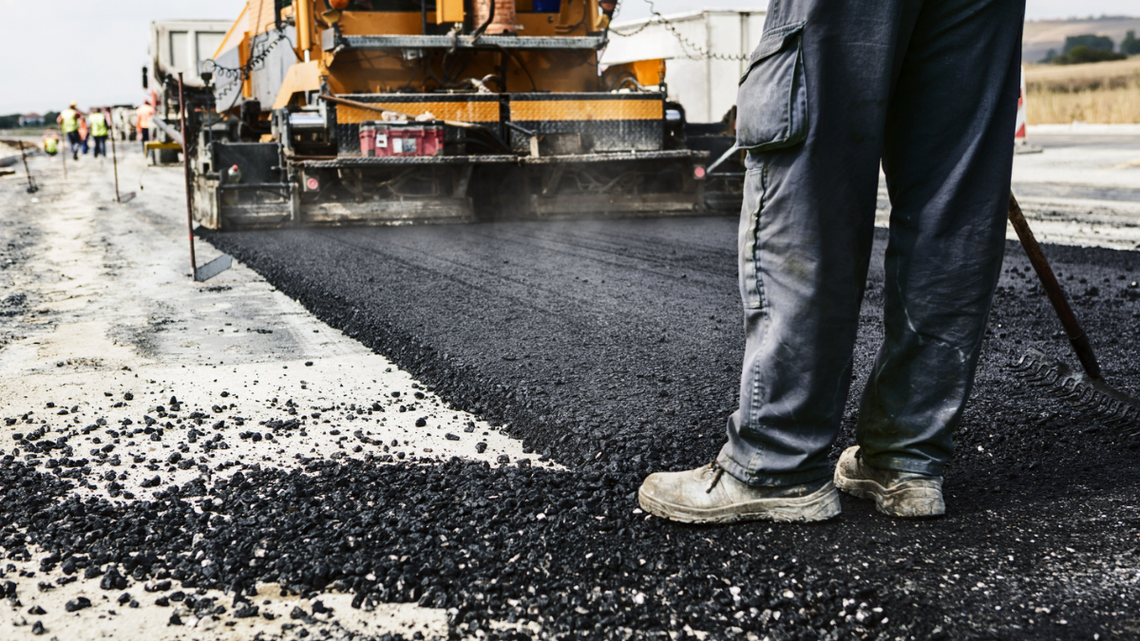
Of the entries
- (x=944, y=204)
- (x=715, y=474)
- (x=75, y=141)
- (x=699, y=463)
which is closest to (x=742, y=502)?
(x=715, y=474)

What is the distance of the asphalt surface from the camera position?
6.14ft

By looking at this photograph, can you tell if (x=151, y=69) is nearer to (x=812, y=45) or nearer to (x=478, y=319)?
(x=478, y=319)

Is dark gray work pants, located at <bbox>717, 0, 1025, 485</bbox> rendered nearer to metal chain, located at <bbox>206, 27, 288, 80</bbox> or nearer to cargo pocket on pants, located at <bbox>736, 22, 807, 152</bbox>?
cargo pocket on pants, located at <bbox>736, 22, 807, 152</bbox>

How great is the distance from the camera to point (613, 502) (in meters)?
2.38

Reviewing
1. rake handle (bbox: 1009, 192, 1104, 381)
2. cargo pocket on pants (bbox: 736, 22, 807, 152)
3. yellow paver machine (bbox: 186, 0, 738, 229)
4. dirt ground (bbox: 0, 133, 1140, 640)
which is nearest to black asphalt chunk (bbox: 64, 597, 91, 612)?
dirt ground (bbox: 0, 133, 1140, 640)

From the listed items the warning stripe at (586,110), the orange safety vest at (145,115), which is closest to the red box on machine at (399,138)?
the warning stripe at (586,110)

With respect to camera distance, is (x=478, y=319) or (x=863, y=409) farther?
(x=478, y=319)

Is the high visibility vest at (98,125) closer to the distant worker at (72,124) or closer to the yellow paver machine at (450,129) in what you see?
the distant worker at (72,124)

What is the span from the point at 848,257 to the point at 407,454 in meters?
1.40

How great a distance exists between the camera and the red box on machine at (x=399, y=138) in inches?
344

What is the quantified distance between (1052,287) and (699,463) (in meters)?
1.10

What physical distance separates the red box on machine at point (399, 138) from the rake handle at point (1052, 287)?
6644 mm

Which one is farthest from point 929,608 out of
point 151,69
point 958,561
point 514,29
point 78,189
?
point 151,69

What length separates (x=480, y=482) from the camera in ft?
8.33
